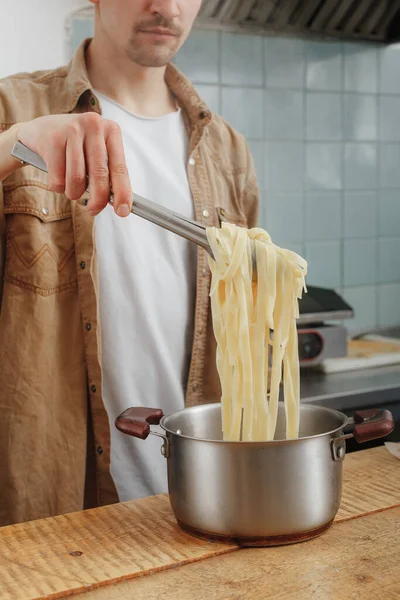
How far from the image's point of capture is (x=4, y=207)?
1729mm

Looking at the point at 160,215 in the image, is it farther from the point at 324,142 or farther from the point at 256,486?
the point at 324,142

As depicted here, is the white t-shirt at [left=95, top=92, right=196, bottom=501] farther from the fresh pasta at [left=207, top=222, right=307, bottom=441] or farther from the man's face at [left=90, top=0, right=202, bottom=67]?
the fresh pasta at [left=207, top=222, right=307, bottom=441]

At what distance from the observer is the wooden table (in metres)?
1.03

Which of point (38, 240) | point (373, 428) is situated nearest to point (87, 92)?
point (38, 240)

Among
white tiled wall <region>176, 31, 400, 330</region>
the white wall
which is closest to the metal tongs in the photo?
the white wall

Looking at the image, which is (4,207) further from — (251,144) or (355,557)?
(251,144)

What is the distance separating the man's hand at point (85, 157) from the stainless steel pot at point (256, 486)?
40 centimetres

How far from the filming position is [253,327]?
1.40 meters

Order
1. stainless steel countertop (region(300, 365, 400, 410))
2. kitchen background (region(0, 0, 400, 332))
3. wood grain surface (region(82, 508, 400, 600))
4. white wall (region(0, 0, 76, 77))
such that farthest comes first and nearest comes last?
1. kitchen background (region(0, 0, 400, 332))
2. white wall (region(0, 0, 76, 77))
3. stainless steel countertop (region(300, 365, 400, 410))
4. wood grain surface (region(82, 508, 400, 600))

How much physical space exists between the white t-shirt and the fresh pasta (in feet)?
1.42

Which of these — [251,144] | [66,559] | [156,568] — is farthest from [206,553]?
[251,144]

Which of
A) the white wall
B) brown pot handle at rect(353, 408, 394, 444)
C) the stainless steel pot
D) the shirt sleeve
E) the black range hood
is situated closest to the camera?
the stainless steel pot

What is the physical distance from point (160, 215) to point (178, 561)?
50cm

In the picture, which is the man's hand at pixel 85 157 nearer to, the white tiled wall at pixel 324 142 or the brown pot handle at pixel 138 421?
the brown pot handle at pixel 138 421
